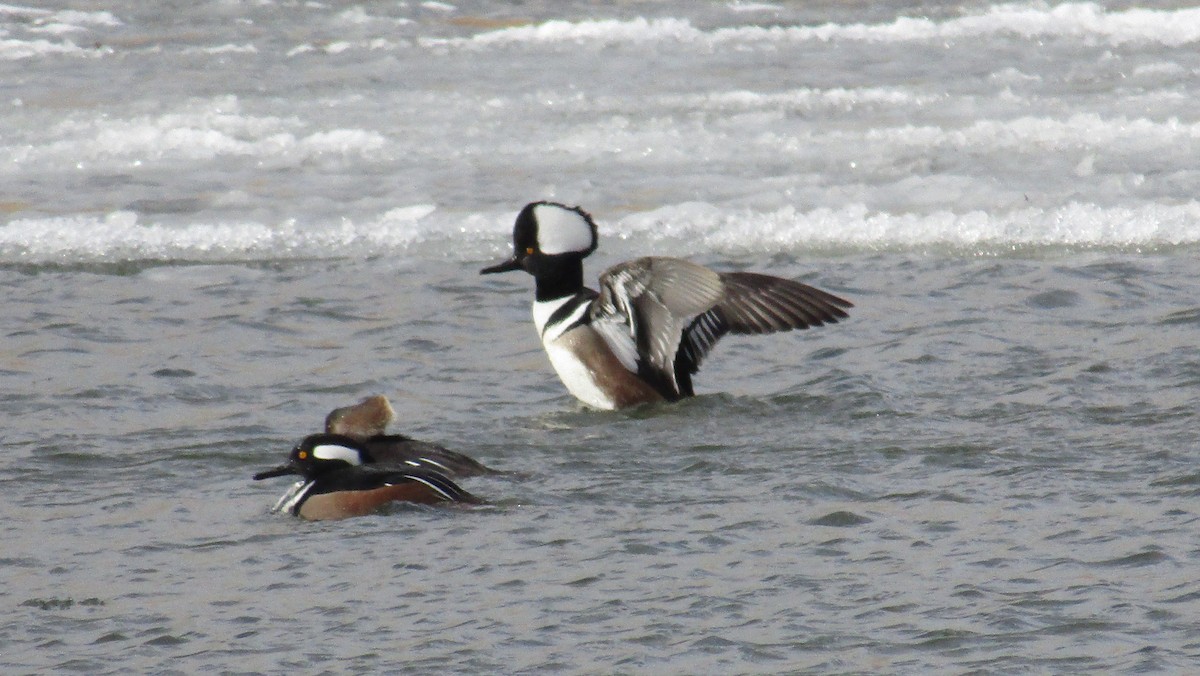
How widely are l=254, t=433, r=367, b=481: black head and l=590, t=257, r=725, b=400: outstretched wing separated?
5.21 ft

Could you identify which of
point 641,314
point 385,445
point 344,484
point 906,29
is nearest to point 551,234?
point 641,314

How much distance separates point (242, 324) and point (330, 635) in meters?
3.99

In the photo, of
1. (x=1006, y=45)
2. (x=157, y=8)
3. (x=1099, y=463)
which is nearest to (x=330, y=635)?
(x=1099, y=463)

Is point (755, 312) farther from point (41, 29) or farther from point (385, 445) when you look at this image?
point (41, 29)

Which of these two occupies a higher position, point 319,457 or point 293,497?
point 319,457

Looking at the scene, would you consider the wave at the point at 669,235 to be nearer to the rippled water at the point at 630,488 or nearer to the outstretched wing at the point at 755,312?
the rippled water at the point at 630,488

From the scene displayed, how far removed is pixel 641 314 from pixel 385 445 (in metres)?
1.61

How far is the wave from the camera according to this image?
943 cm

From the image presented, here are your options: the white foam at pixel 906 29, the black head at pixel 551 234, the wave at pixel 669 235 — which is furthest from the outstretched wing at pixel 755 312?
the white foam at pixel 906 29

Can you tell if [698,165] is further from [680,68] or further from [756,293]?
[756,293]

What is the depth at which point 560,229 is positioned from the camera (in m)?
7.50

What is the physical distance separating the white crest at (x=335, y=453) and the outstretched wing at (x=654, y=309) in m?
1.60

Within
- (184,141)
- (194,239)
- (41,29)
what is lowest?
(194,239)

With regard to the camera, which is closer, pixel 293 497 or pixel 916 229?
pixel 293 497
